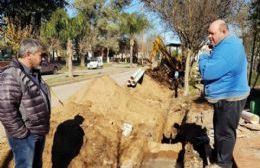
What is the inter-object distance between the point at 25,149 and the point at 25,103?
0.56 metres

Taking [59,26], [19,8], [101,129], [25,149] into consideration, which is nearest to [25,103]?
[25,149]

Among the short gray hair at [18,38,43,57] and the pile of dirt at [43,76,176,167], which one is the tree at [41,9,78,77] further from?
the short gray hair at [18,38,43,57]

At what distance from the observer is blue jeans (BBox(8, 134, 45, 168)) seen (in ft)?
14.6

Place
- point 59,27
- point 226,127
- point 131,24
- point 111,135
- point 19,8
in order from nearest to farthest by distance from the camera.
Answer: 1. point 226,127
2. point 111,135
3. point 19,8
4. point 59,27
5. point 131,24

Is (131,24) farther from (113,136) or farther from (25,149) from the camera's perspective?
(25,149)

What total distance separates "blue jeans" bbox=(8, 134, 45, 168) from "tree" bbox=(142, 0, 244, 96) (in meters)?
12.3

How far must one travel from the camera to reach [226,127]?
17.8 feet

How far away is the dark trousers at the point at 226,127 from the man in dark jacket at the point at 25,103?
2250 mm

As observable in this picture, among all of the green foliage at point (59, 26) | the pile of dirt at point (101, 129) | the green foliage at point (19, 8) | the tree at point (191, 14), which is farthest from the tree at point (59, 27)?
the pile of dirt at point (101, 129)

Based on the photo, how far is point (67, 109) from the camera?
9.30 meters

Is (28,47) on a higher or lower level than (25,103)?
higher

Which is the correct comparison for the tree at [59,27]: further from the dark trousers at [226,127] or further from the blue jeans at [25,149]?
the blue jeans at [25,149]

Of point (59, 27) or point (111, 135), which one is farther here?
point (59, 27)

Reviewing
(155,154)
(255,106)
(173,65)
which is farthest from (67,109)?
(173,65)
